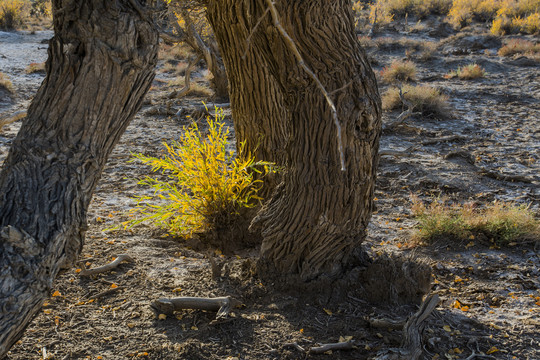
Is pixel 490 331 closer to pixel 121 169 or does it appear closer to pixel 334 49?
pixel 334 49

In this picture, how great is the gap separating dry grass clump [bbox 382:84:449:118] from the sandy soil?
52.4 inches

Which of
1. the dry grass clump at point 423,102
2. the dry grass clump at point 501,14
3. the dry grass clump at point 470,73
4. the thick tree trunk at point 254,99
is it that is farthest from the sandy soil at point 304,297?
the dry grass clump at point 501,14

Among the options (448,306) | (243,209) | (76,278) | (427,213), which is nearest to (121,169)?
(243,209)

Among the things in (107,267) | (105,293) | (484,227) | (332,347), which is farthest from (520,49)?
(105,293)

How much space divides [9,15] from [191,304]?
17.4 m

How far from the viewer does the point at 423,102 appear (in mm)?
8070

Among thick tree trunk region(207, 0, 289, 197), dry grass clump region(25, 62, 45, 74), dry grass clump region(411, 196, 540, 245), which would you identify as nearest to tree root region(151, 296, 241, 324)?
thick tree trunk region(207, 0, 289, 197)

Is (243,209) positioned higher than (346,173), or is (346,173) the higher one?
(346,173)

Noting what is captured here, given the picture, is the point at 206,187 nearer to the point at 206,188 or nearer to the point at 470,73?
the point at 206,188

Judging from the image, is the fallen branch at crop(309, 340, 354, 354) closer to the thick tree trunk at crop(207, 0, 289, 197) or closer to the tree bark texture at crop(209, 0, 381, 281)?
the tree bark texture at crop(209, 0, 381, 281)

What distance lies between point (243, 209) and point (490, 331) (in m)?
2.12

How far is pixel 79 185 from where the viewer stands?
1820mm

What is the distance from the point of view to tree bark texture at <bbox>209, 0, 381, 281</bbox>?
266 cm

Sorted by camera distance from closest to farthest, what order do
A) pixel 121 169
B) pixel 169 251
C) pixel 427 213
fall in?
pixel 169 251 < pixel 427 213 < pixel 121 169
